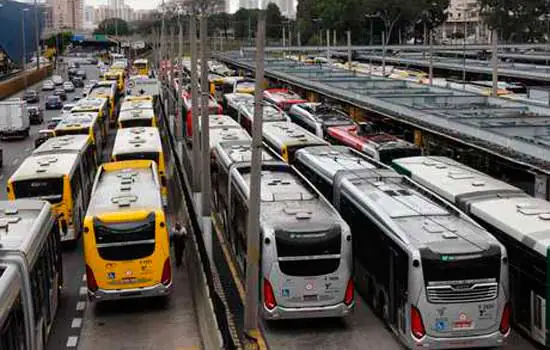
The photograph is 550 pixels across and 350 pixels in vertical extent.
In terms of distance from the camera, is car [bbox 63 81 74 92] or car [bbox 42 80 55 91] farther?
car [bbox 42 80 55 91]

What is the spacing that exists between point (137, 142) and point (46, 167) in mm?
5776

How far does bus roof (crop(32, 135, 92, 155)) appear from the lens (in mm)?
27781

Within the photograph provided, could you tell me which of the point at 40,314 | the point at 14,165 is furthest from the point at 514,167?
the point at 14,165

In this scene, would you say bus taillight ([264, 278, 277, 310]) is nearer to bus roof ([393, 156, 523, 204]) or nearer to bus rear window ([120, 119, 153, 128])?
bus roof ([393, 156, 523, 204])

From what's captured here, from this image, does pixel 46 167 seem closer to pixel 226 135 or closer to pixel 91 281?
pixel 91 281

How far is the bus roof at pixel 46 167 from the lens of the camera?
2362 cm

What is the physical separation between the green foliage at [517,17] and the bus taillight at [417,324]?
7015cm

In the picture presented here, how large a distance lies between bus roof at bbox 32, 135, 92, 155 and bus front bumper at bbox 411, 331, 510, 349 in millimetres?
15750

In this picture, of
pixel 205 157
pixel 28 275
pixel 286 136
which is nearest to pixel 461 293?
pixel 28 275

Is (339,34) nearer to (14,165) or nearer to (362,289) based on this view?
(14,165)

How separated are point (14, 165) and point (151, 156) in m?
15.4

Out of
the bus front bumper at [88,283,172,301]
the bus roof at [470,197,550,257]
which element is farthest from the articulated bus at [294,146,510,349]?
the bus front bumper at [88,283,172,301]

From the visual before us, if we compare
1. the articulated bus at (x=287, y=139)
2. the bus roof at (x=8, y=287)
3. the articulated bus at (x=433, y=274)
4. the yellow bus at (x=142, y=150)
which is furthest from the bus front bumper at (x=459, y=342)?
the articulated bus at (x=287, y=139)

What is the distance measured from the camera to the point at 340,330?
55.3 ft
